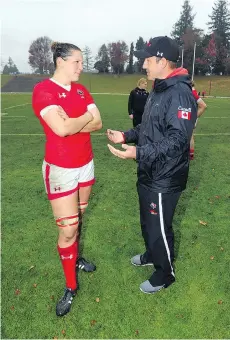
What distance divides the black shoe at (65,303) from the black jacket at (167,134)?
148 cm

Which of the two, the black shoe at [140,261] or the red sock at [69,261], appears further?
the black shoe at [140,261]

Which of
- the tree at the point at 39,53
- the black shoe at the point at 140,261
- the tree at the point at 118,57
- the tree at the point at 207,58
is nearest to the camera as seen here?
the black shoe at the point at 140,261

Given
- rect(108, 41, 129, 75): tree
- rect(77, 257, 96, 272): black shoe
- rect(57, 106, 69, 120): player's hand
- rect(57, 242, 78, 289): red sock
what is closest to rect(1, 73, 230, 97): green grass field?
rect(108, 41, 129, 75): tree

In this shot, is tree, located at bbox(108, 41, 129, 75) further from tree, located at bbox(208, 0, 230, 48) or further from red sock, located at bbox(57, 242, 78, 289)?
red sock, located at bbox(57, 242, 78, 289)

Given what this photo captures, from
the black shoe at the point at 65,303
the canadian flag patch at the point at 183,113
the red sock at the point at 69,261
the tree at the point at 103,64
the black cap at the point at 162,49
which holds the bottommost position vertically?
the black shoe at the point at 65,303

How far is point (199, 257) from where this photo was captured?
415 cm

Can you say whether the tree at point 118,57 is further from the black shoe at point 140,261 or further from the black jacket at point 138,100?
the black shoe at point 140,261

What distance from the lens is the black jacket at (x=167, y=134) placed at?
263cm

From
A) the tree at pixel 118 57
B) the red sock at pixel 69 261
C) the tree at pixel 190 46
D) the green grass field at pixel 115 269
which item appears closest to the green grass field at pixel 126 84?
the tree at pixel 190 46

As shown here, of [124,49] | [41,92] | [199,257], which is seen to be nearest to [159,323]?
[199,257]

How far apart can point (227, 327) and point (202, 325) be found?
25 centimetres

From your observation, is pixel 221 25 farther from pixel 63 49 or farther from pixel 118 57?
pixel 63 49

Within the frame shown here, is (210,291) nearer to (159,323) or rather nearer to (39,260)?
(159,323)

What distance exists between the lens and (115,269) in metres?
3.93
